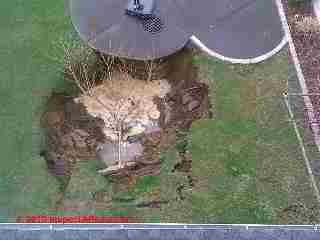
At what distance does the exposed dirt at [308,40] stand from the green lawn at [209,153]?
29.5 inches

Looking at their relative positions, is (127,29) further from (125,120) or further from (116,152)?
(116,152)

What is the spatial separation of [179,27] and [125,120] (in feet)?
11.0

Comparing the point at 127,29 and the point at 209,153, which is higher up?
the point at 127,29

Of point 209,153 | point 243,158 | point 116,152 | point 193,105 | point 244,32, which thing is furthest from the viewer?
point 244,32

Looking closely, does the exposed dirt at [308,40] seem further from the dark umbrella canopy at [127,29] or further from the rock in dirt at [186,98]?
the dark umbrella canopy at [127,29]

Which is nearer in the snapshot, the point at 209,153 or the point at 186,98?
the point at 209,153

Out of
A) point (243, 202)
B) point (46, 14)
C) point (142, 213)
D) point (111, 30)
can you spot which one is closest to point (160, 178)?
point (142, 213)

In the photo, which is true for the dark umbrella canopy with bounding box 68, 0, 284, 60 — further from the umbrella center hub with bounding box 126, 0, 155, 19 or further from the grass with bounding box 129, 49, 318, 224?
the grass with bounding box 129, 49, 318, 224

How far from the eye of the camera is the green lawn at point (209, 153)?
13859 millimetres

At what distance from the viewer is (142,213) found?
1378 centimetres

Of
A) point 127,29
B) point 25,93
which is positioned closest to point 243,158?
point 127,29

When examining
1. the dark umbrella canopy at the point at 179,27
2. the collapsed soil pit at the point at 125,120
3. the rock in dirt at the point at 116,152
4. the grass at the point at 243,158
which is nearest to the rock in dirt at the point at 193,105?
the collapsed soil pit at the point at 125,120

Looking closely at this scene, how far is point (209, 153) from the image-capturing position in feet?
49.0

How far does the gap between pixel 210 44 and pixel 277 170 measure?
503 centimetres
